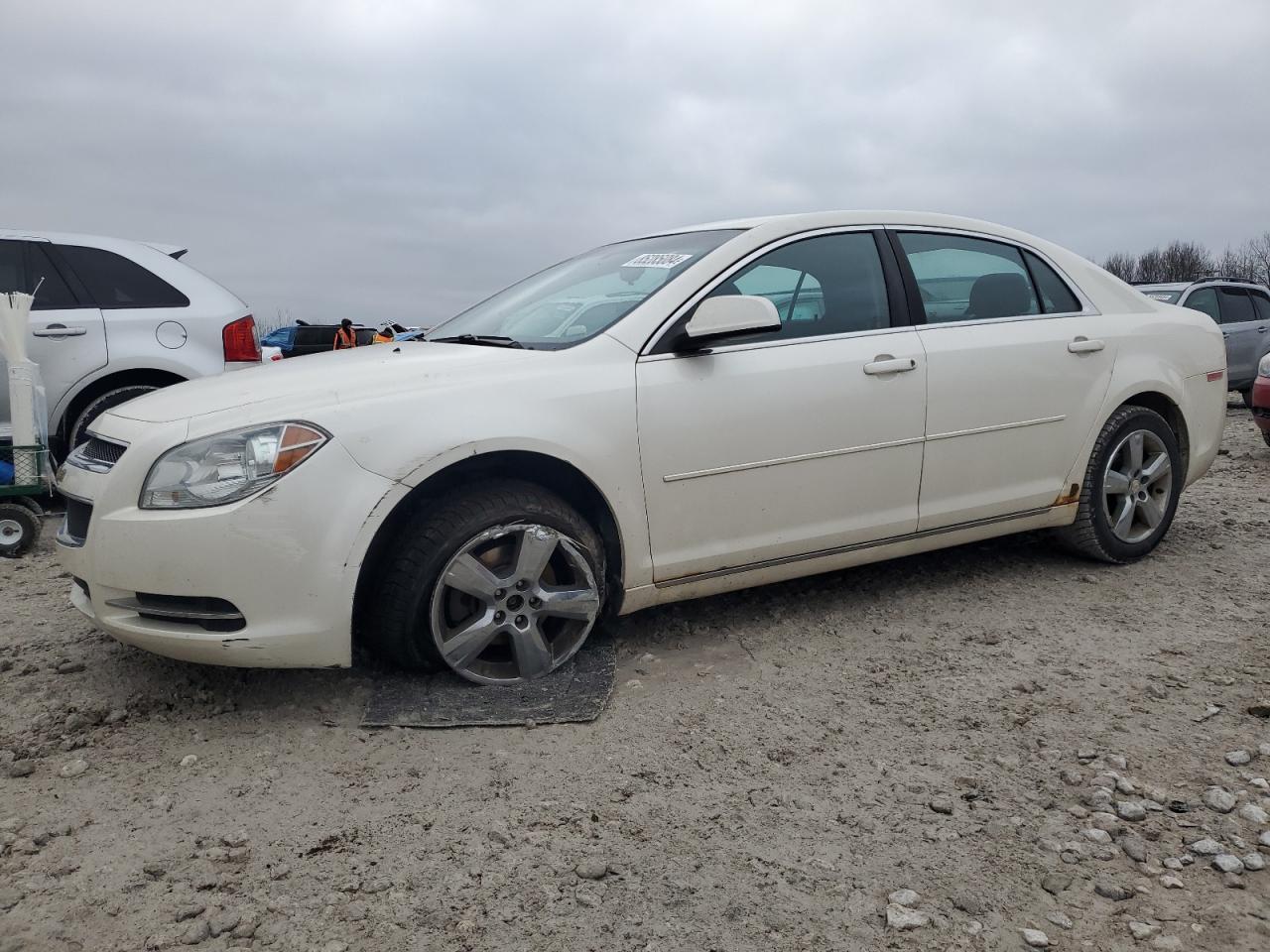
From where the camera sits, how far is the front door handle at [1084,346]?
14.2 feet

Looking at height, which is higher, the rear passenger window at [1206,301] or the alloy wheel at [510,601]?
the rear passenger window at [1206,301]

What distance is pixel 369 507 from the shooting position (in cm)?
297

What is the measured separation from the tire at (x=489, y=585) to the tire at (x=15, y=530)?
10.4 ft

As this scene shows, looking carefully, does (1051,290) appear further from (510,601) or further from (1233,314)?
(1233,314)

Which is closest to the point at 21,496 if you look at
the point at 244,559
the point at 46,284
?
the point at 46,284

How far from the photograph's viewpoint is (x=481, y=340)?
12.5 ft

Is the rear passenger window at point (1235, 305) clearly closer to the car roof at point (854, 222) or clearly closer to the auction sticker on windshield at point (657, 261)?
the car roof at point (854, 222)

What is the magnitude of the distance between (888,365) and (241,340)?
492cm

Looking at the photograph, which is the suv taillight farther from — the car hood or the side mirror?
the side mirror

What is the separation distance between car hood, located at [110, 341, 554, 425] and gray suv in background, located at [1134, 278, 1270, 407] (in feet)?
38.7

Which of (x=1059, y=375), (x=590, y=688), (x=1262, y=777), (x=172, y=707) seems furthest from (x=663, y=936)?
(x=1059, y=375)

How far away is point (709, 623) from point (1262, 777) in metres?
1.89

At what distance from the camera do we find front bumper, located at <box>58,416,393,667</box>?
288 cm

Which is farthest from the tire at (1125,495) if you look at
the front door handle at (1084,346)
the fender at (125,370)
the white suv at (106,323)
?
the fender at (125,370)
